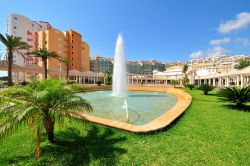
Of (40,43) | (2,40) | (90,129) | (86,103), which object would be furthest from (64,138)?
(40,43)

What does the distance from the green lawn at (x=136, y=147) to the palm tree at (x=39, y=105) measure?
1.78 feet

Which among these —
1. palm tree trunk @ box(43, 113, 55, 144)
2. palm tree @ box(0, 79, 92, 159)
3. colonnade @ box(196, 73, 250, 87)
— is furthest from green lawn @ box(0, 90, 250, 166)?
colonnade @ box(196, 73, 250, 87)

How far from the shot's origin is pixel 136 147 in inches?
169

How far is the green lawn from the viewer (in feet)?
12.2

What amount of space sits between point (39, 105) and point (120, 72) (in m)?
18.2

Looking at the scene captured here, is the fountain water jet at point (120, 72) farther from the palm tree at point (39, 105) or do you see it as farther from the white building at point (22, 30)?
the white building at point (22, 30)

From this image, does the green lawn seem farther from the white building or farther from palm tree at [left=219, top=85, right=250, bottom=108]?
the white building

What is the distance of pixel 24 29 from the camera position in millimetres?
80188

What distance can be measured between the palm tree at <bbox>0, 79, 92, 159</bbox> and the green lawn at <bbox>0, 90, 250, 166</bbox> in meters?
0.54

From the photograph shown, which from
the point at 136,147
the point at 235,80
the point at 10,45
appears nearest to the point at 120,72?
the point at 10,45

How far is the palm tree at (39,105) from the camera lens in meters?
3.61

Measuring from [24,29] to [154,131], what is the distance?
315 feet

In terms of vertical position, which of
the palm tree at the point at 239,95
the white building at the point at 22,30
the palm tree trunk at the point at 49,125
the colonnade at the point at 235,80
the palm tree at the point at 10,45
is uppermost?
the white building at the point at 22,30

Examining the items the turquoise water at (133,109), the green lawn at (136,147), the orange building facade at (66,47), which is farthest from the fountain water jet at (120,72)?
the orange building facade at (66,47)
